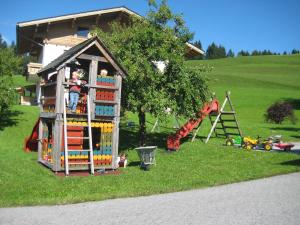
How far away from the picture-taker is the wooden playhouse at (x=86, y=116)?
1631cm

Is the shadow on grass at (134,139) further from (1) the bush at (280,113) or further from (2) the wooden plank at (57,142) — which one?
(1) the bush at (280,113)

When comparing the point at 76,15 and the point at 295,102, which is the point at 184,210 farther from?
the point at 295,102

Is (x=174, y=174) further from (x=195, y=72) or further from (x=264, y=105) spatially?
(x=264, y=105)

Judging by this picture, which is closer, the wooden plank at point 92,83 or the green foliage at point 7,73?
the wooden plank at point 92,83

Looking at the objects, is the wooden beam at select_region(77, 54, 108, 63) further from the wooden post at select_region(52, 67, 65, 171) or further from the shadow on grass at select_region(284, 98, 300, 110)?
the shadow on grass at select_region(284, 98, 300, 110)

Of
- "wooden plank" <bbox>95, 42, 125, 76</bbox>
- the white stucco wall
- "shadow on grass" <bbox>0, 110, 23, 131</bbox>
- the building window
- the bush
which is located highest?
the building window

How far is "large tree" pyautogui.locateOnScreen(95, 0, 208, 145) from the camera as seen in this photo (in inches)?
789

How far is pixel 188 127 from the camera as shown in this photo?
23.3 meters

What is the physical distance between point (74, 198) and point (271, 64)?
138 m

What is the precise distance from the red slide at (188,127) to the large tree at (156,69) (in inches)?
52.5

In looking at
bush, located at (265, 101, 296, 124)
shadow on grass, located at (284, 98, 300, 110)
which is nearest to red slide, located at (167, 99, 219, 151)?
bush, located at (265, 101, 296, 124)

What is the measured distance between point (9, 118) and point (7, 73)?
3695 millimetres

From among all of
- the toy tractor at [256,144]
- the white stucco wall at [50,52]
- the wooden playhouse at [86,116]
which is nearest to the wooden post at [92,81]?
the wooden playhouse at [86,116]

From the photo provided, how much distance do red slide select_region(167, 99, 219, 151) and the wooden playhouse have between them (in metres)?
4.83
